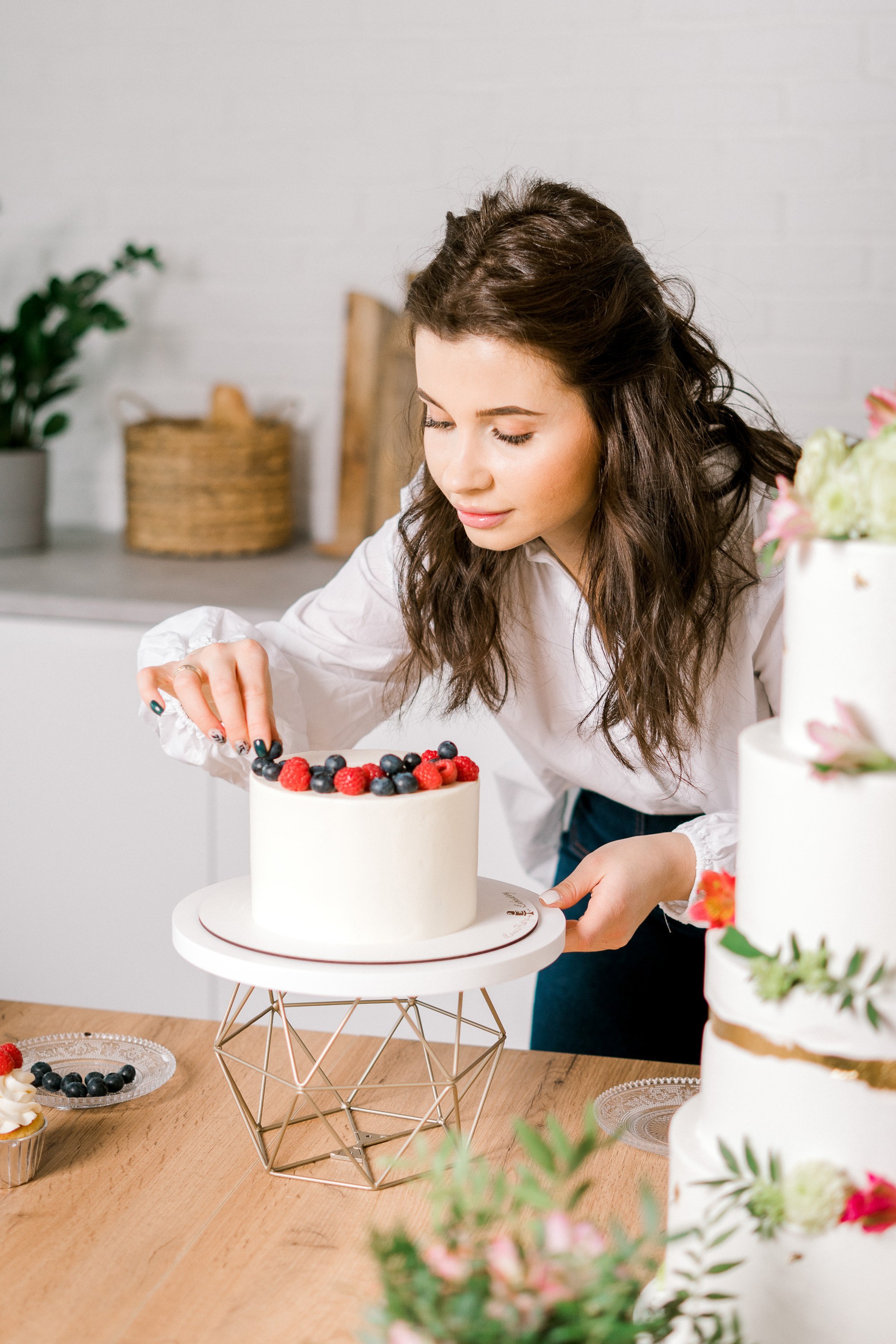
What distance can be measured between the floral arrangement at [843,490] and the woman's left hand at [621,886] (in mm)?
417

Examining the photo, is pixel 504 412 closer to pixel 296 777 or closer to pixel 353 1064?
pixel 296 777

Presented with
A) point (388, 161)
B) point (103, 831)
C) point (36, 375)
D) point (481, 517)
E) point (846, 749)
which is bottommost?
point (103, 831)

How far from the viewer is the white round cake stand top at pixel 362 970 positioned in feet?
2.73

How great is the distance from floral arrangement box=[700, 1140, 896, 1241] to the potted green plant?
2090 millimetres

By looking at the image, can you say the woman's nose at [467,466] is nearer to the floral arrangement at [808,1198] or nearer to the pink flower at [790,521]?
the pink flower at [790,521]

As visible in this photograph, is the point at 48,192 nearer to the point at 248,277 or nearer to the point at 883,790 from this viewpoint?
the point at 248,277

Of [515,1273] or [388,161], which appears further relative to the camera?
[388,161]

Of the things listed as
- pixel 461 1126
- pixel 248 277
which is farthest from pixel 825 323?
pixel 461 1126

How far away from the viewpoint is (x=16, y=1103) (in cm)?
95

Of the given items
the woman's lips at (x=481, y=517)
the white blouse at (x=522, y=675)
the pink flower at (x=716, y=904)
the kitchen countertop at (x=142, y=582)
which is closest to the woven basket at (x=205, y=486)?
the kitchen countertop at (x=142, y=582)

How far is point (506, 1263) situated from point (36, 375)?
229cm

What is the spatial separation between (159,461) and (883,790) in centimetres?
202

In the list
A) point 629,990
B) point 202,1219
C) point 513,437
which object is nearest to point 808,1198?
point 202,1219

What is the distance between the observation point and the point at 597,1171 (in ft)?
3.21
